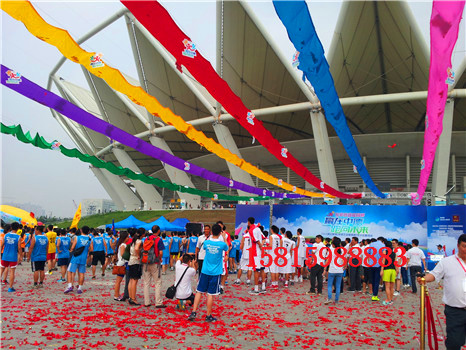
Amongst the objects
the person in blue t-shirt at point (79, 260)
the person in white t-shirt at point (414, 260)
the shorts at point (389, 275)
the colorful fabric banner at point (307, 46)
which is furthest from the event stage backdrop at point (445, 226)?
the person in blue t-shirt at point (79, 260)

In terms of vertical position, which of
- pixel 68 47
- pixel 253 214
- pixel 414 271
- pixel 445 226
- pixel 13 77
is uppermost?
pixel 68 47

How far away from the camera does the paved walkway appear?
A: 191 inches

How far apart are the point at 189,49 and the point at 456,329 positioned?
5496 millimetres

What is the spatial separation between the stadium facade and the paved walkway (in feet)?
54.0

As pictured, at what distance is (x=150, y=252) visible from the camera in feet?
23.6

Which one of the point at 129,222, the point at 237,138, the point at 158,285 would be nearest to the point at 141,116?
the point at 237,138

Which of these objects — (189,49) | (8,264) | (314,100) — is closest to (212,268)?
(189,49)

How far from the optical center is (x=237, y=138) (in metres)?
39.9

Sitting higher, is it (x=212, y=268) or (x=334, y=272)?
(x=212, y=268)

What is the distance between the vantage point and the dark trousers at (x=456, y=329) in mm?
3739

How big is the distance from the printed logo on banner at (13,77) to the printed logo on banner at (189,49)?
3.89 meters

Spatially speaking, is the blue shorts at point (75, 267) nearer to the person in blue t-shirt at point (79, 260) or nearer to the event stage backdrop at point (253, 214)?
the person in blue t-shirt at point (79, 260)

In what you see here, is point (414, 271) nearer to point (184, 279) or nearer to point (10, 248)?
point (184, 279)

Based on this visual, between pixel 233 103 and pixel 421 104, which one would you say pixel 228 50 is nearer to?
pixel 421 104
